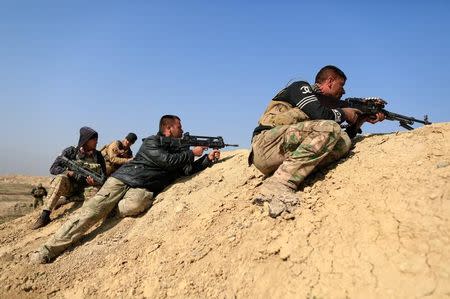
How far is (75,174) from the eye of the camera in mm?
7277

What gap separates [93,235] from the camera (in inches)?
237

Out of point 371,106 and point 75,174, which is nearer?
point 371,106

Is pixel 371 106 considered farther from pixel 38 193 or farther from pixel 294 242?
pixel 38 193

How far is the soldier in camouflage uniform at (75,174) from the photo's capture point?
23.1 ft

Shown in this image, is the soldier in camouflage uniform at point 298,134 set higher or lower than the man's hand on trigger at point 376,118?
lower

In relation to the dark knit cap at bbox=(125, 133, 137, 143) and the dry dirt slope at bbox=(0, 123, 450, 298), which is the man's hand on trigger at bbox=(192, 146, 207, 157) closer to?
the dry dirt slope at bbox=(0, 123, 450, 298)

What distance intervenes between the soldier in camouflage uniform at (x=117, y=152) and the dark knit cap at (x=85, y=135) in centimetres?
124

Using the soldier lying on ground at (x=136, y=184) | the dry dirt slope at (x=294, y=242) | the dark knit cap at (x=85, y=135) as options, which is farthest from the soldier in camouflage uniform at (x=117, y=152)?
the dry dirt slope at (x=294, y=242)

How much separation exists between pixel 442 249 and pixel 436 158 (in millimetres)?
1339

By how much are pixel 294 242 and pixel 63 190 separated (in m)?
5.06

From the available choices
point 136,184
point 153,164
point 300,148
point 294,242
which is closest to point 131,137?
point 153,164

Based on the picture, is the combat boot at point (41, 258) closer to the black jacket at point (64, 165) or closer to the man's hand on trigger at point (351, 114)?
the black jacket at point (64, 165)

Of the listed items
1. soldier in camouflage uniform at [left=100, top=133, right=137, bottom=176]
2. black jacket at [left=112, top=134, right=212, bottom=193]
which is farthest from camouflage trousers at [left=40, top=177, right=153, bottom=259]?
soldier in camouflage uniform at [left=100, top=133, right=137, bottom=176]

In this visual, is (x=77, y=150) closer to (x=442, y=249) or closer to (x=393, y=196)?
(x=393, y=196)
